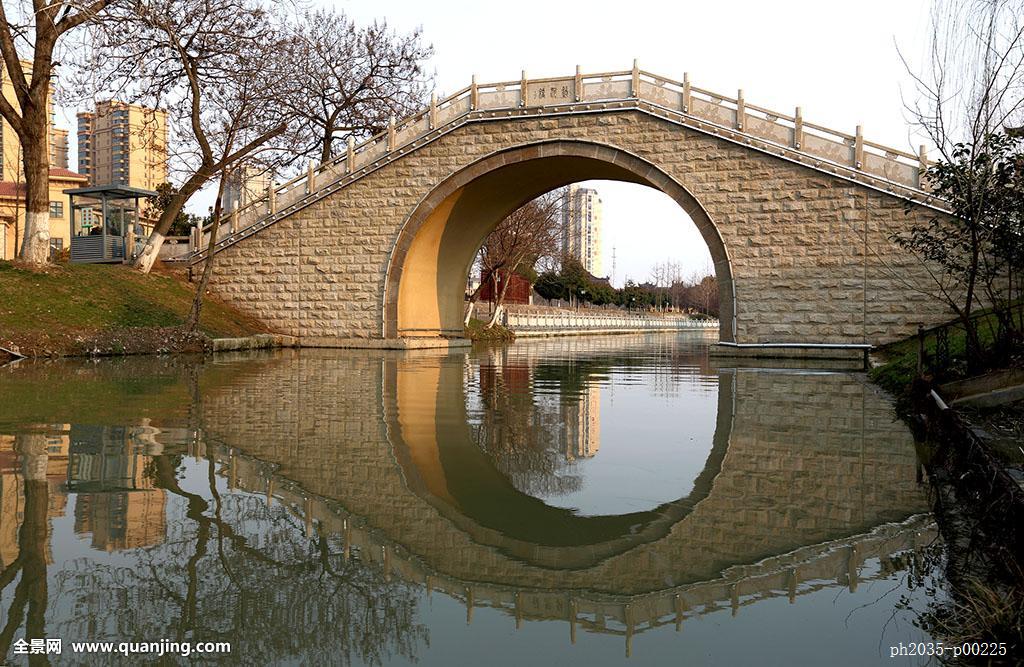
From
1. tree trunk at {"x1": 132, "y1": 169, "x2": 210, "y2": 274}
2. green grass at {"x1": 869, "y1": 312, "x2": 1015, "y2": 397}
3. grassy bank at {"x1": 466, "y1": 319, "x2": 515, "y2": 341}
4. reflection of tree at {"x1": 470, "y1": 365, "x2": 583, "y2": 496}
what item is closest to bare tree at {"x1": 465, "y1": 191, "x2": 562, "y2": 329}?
grassy bank at {"x1": 466, "y1": 319, "x2": 515, "y2": 341}

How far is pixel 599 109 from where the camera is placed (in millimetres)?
21000

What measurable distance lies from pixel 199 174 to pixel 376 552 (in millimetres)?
20082

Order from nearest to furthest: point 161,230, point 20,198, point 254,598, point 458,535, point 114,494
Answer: point 254,598 → point 458,535 → point 114,494 → point 161,230 → point 20,198

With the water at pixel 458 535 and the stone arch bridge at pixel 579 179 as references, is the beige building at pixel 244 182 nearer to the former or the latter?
the stone arch bridge at pixel 579 179

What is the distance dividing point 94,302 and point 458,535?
17.9m

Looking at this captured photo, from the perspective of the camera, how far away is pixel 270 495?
478 cm

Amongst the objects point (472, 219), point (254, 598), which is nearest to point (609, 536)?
point (254, 598)

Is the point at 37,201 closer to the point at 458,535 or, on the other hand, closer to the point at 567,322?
the point at 458,535

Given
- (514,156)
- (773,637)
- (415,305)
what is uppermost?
(514,156)

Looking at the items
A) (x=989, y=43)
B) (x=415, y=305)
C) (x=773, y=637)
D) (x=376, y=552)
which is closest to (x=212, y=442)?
(x=376, y=552)

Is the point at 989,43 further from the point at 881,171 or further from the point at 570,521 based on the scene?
the point at 881,171

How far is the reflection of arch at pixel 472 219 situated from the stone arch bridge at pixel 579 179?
58 millimetres

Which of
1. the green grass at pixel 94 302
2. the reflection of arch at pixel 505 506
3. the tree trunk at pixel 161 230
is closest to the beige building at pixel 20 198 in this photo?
the tree trunk at pixel 161 230

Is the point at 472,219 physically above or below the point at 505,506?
above
